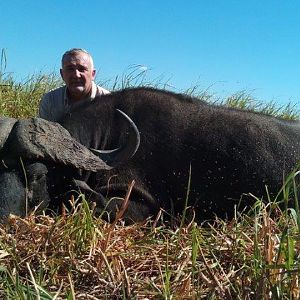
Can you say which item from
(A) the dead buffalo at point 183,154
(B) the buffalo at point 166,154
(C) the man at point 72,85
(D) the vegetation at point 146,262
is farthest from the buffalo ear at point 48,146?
(C) the man at point 72,85

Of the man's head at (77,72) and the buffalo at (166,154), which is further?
the man's head at (77,72)

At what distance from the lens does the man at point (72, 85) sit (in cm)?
575

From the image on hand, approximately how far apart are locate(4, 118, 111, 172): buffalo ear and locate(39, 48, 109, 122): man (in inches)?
62.9

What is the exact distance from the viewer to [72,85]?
578 cm

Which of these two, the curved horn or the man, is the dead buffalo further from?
the man

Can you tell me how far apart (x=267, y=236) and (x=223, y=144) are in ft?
7.16

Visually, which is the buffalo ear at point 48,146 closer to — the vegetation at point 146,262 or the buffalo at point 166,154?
the buffalo at point 166,154

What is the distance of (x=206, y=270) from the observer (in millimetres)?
2447

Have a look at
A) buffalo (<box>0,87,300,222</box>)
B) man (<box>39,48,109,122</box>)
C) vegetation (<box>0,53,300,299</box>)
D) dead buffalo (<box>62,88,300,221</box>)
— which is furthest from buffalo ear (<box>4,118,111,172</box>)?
man (<box>39,48,109,122</box>)

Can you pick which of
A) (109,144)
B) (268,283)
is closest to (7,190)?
(109,144)

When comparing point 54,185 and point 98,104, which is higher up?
point 98,104

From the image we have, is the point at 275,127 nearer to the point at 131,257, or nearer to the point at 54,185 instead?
the point at 54,185

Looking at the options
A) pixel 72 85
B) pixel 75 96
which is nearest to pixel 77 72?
pixel 72 85

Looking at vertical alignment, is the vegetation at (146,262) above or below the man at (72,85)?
below
